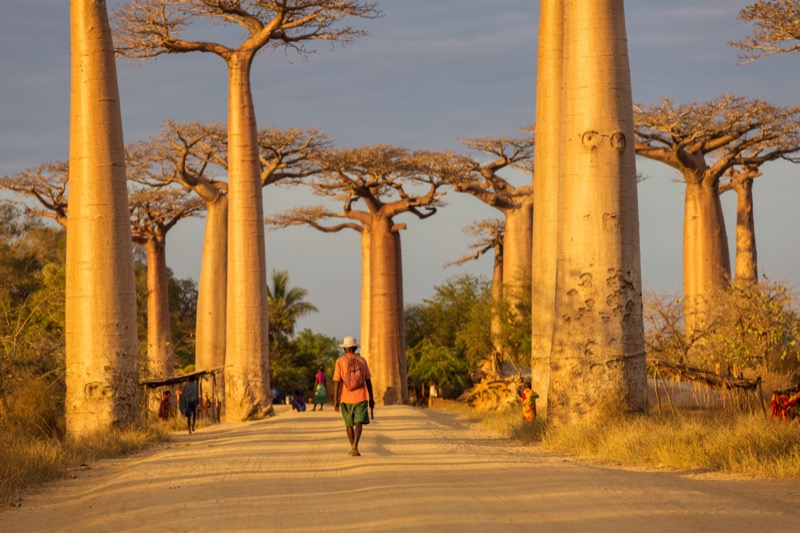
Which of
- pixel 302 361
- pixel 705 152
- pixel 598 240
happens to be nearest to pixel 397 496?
pixel 598 240

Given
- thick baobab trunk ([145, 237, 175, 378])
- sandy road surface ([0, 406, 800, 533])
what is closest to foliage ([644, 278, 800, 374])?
sandy road surface ([0, 406, 800, 533])

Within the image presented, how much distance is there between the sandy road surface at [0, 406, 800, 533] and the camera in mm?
5957

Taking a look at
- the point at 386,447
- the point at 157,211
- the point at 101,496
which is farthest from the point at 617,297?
the point at 157,211

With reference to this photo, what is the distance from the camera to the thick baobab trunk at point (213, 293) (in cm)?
2795

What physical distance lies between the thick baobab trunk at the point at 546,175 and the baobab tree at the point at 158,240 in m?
18.1

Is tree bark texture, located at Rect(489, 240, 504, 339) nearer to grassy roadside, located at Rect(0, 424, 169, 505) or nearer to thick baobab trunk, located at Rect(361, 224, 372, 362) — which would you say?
thick baobab trunk, located at Rect(361, 224, 372, 362)

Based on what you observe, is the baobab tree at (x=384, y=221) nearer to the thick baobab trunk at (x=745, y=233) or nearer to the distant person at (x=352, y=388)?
the thick baobab trunk at (x=745, y=233)

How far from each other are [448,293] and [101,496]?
3212 cm

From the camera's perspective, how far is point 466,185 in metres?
30.3

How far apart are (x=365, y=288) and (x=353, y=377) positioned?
25.8 meters

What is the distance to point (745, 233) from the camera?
3038cm

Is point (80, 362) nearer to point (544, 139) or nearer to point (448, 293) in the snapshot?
point (544, 139)

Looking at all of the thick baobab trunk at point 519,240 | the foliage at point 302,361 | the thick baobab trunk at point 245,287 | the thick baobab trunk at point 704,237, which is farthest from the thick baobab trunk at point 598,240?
the foliage at point 302,361

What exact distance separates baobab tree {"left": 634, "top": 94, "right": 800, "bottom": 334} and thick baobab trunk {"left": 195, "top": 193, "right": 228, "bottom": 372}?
10588 millimetres
